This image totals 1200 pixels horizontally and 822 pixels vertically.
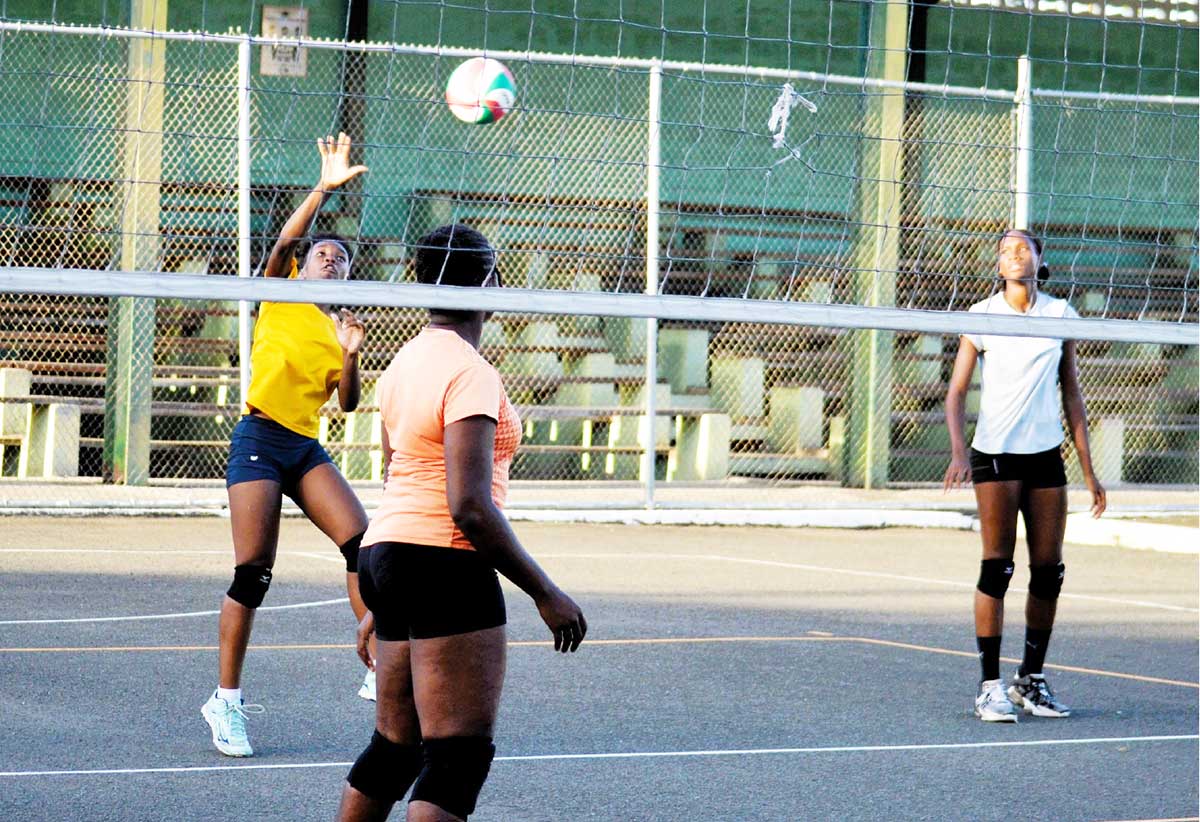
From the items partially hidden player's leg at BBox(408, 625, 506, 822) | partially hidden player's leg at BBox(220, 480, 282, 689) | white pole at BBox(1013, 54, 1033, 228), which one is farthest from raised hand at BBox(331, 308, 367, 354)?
white pole at BBox(1013, 54, 1033, 228)

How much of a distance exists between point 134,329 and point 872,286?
719cm

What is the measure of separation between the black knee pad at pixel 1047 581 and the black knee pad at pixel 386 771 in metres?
4.43

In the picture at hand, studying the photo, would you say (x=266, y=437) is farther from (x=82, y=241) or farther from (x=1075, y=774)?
(x=82, y=241)

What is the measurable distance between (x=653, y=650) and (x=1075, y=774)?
3054 millimetres

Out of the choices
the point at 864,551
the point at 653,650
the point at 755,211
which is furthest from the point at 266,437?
the point at 755,211

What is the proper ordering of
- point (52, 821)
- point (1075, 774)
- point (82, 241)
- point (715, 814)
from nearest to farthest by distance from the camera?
point (52, 821) → point (715, 814) → point (1075, 774) → point (82, 241)

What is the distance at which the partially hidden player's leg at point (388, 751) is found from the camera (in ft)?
15.9

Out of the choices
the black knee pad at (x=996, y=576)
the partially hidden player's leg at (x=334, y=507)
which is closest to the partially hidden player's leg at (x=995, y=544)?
the black knee pad at (x=996, y=576)

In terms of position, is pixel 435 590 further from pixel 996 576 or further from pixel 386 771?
pixel 996 576

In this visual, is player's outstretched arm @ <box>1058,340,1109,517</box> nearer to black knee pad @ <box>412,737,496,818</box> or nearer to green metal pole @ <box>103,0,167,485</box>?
black knee pad @ <box>412,737,496,818</box>

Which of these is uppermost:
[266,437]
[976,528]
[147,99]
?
[147,99]

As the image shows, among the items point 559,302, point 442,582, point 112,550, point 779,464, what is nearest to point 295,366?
point 559,302

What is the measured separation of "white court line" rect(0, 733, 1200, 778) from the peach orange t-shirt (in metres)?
2.43

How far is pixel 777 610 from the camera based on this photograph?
11.7 metres
